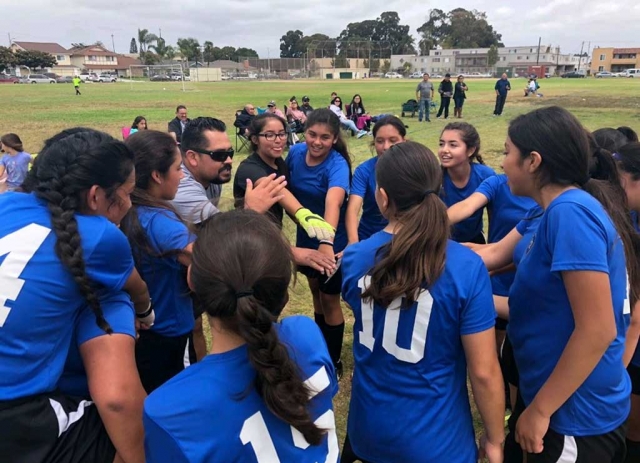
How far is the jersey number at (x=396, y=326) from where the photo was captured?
171cm

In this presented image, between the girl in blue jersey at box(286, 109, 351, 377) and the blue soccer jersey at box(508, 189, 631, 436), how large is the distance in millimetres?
1730

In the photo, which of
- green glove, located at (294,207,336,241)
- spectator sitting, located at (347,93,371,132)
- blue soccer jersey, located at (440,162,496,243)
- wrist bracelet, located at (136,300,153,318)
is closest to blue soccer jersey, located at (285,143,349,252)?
green glove, located at (294,207,336,241)

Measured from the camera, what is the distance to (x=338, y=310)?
12.4 feet

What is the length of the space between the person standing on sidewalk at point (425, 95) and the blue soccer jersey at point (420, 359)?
18611 mm

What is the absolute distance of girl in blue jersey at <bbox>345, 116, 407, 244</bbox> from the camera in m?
3.43

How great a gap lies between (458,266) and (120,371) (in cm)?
126

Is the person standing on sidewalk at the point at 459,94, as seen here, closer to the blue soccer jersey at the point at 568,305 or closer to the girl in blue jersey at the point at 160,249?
the girl in blue jersey at the point at 160,249

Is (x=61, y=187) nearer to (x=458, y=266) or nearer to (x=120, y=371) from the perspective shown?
(x=120, y=371)

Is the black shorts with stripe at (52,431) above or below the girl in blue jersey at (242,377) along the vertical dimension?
below

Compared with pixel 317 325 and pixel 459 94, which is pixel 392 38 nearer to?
pixel 459 94

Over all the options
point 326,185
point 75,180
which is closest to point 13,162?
point 326,185

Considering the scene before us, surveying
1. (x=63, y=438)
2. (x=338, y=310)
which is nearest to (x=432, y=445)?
(x=63, y=438)

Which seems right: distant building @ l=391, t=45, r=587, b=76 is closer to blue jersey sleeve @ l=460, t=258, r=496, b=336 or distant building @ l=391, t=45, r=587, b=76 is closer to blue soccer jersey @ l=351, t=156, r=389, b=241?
blue soccer jersey @ l=351, t=156, r=389, b=241

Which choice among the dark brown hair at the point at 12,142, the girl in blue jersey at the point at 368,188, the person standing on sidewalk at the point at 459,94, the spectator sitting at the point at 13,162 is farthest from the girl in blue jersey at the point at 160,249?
the person standing on sidewalk at the point at 459,94
